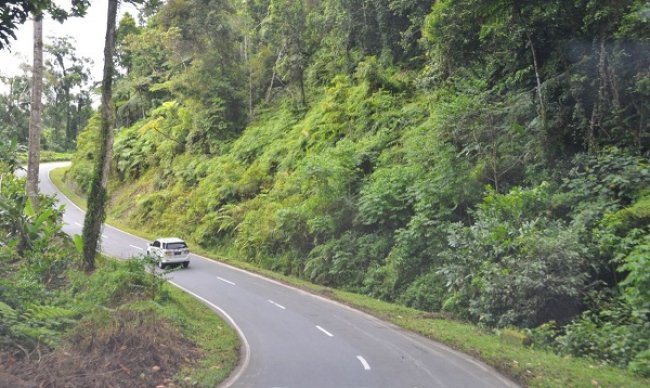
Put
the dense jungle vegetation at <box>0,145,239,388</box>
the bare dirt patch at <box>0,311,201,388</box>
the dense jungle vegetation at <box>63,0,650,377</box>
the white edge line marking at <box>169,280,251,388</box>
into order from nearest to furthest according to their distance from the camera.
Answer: the bare dirt patch at <box>0,311,201,388</box>, the dense jungle vegetation at <box>0,145,239,388</box>, the white edge line marking at <box>169,280,251,388</box>, the dense jungle vegetation at <box>63,0,650,377</box>

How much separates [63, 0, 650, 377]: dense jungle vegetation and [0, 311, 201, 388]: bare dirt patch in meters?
8.57

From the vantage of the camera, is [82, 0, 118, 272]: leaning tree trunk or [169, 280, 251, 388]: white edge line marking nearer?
[169, 280, 251, 388]: white edge line marking

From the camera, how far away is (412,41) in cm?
3020

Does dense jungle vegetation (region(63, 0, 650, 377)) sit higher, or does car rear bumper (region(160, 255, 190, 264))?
dense jungle vegetation (region(63, 0, 650, 377))

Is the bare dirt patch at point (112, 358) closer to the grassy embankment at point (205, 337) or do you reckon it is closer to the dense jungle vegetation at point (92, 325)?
the dense jungle vegetation at point (92, 325)

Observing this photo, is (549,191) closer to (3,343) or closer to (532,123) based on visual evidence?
(532,123)

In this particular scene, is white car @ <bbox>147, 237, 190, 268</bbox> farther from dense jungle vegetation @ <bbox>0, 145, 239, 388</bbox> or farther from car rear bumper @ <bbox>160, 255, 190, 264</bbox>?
dense jungle vegetation @ <bbox>0, 145, 239, 388</bbox>

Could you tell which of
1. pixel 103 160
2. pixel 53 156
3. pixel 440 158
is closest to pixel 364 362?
pixel 440 158

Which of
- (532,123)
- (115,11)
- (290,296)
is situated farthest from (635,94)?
(115,11)

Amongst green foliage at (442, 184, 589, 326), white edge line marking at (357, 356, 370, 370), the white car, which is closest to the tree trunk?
the white car

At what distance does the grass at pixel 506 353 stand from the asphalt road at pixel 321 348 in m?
0.33

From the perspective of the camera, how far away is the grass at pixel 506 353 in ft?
32.4

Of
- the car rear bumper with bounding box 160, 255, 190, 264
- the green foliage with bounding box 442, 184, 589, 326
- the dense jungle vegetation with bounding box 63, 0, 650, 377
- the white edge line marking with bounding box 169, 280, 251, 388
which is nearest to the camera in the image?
the white edge line marking with bounding box 169, 280, 251, 388

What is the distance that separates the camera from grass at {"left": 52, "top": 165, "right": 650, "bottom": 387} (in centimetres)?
989
